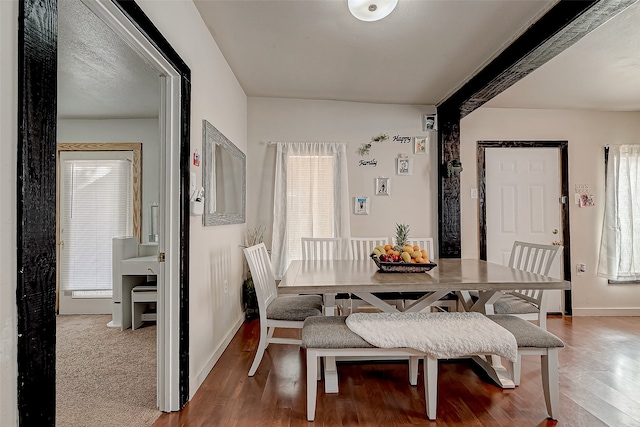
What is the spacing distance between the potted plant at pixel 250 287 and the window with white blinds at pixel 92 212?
1.55 m

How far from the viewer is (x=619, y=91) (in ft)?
11.8

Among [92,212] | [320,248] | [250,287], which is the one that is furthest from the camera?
[92,212]

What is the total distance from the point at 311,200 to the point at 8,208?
3.20m

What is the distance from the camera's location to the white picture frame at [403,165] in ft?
13.6

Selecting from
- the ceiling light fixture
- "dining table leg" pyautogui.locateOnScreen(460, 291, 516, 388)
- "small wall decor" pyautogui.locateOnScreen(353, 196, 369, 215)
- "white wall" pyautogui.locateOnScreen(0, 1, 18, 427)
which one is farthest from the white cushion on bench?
"small wall decor" pyautogui.locateOnScreen(353, 196, 369, 215)

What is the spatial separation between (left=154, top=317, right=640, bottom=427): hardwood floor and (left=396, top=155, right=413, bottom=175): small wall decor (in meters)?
2.11

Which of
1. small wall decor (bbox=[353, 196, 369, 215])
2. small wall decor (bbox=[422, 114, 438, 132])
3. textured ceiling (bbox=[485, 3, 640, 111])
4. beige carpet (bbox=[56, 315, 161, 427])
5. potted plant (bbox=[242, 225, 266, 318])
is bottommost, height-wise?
beige carpet (bbox=[56, 315, 161, 427])

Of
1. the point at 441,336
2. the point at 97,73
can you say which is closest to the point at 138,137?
the point at 97,73

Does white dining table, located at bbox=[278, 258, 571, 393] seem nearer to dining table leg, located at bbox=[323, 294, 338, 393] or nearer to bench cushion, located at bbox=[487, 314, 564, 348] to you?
dining table leg, located at bbox=[323, 294, 338, 393]

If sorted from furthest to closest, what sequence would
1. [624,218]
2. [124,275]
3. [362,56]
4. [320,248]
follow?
[624,218] < [124,275] < [320,248] < [362,56]

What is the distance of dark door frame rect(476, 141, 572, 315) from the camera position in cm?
416

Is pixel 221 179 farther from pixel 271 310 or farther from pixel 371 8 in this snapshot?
pixel 371 8

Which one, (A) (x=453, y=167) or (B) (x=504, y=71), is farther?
(A) (x=453, y=167)

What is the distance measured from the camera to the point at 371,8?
6.69ft
